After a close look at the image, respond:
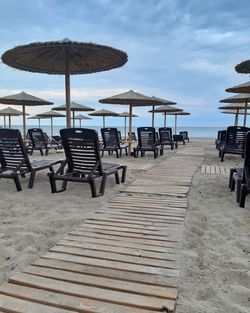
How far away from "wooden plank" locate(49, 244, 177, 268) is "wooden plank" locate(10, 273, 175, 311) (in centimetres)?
41

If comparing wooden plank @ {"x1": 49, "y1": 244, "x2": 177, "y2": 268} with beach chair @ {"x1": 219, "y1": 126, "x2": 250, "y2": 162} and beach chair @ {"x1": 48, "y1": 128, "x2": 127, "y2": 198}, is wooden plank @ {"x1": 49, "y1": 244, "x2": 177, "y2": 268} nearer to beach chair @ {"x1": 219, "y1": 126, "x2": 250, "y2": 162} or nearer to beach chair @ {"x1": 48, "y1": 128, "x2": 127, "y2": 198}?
beach chair @ {"x1": 48, "y1": 128, "x2": 127, "y2": 198}

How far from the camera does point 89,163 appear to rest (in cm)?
466

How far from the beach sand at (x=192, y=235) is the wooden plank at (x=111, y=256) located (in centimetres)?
12

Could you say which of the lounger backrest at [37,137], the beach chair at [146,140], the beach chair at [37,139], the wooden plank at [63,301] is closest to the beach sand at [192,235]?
the wooden plank at [63,301]

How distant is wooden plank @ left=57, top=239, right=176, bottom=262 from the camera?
226cm

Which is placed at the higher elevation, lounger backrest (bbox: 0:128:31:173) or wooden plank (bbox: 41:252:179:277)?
lounger backrest (bbox: 0:128:31:173)

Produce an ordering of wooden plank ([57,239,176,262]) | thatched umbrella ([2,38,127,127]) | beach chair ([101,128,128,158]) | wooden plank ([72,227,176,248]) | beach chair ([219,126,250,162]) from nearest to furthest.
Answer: wooden plank ([57,239,176,262]) < wooden plank ([72,227,176,248]) < thatched umbrella ([2,38,127,127]) < beach chair ([219,126,250,162]) < beach chair ([101,128,128,158])

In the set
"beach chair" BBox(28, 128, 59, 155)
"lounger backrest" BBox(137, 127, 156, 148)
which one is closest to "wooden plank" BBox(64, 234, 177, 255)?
"lounger backrest" BBox(137, 127, 156, 148)

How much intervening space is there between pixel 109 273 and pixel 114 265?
0.38 feet

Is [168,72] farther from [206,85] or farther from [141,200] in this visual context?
[141,200]

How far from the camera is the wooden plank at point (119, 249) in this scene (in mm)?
2260

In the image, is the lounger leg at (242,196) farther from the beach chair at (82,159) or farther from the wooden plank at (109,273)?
the wooden plank at (109,273)

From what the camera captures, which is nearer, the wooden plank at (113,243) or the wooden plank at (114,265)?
the wooden plank at (114,265)

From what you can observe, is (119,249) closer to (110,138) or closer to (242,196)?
(242,196)
